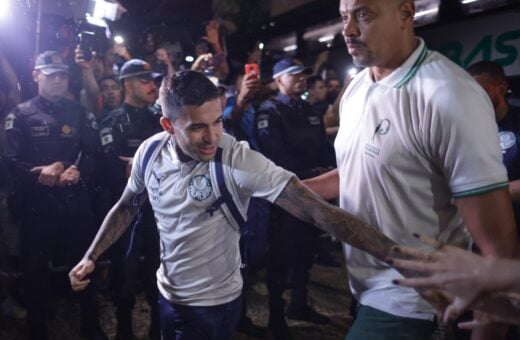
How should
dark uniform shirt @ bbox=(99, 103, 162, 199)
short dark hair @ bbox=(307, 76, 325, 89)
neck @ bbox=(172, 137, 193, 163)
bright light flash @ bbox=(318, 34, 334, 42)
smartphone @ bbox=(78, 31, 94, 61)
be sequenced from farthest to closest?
bright light flash @ bbox=(318, 34, 334, 42)
short dark hair @ bbox=(307, 76, 325, 89)
smartphone @ bbox=(78, 31, 94, 61)
dark uniform shirt @ bbox=(99, 103, 162, 199)
neck @ bbox=(172, 137, 193, 163)

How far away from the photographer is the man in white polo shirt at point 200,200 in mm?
2312

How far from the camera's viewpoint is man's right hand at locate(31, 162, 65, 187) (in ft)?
13.7

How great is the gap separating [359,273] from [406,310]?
10.1 inches

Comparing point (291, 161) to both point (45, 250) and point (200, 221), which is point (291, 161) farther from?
point (200, 221)

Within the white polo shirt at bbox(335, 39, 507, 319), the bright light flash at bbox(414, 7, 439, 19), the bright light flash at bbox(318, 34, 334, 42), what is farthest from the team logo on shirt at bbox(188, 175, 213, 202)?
the bright light flash at bbox(318, 34, 334, 42)

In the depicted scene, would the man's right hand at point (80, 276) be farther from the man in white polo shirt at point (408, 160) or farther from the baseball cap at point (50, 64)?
the baseball cap at point (50, 64)

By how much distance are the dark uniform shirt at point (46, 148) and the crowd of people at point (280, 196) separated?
0.01 m

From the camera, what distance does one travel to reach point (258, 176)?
2.25 m

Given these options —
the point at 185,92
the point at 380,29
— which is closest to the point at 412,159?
the point at 380,29

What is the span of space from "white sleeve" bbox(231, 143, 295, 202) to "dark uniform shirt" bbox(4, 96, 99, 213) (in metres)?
2.67

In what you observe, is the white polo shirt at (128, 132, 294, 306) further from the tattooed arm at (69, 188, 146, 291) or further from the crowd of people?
the tattooed arm at (69, 188, 146, 291)

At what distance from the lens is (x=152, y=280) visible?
173 inches

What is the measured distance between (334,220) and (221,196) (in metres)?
0.62

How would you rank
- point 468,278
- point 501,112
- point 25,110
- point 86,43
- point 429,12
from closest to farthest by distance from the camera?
point 468,278
point 501,112
point 25,110
point 86,43
point 429,12
